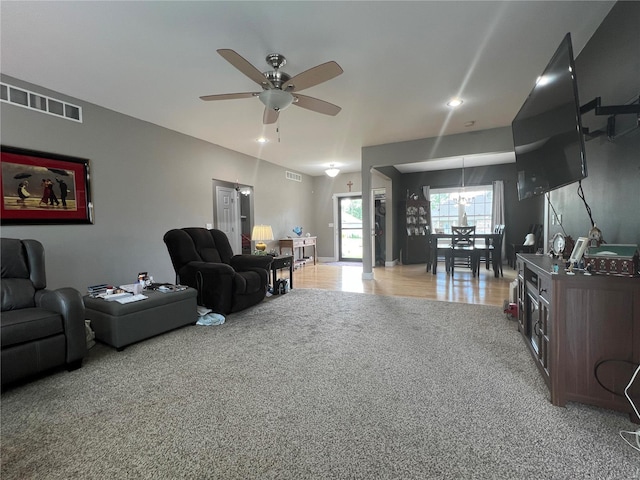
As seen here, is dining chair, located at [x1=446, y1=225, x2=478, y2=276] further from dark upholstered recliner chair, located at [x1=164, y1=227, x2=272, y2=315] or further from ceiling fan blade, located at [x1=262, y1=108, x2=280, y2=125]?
ceiling fan blade, located at [x1=262, y1=108, x2=280, y2=125]

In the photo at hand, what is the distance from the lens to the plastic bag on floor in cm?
320

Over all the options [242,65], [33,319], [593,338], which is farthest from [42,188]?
[593,338]

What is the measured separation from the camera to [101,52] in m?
2.49

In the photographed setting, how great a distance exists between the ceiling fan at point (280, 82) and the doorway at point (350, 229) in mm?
5699

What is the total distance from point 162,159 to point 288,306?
9.30 feet

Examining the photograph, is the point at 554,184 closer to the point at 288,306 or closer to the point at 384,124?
the point at 384,124

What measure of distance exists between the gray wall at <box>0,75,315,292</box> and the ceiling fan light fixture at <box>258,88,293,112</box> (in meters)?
2.38

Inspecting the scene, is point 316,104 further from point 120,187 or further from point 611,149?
point 120,187

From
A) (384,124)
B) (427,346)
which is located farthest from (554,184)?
(384,124)

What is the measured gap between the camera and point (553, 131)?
77.6 inches

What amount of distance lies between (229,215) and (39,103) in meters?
3.05

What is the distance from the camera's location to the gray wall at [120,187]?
121 inches

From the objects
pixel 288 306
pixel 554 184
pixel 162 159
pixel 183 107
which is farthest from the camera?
pixel 162 159

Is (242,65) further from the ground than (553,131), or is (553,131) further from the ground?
(242,65)
